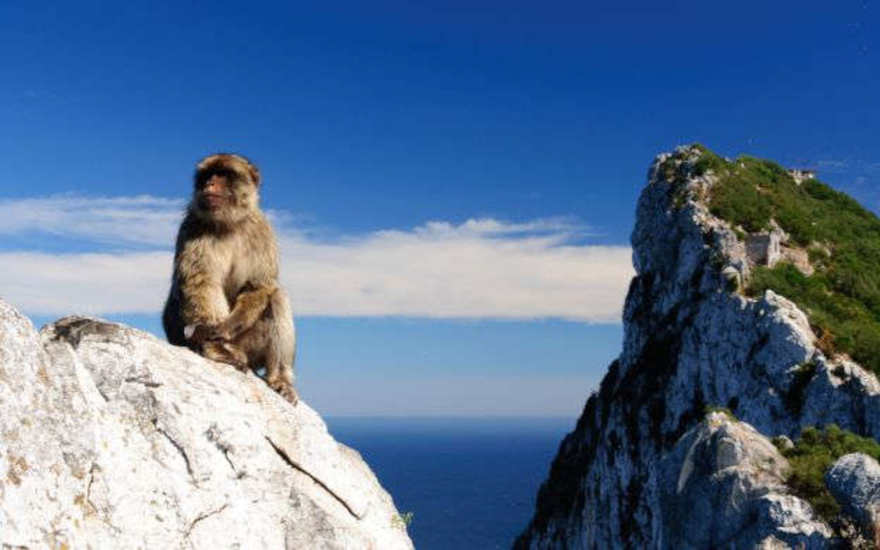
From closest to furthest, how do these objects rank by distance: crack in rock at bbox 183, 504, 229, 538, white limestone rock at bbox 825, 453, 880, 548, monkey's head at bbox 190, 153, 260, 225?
crack in rock at bbox 183, 504, 229, 538
monkey's head at bbox 190, 153, 260, 225
white limestone rock at bbox 825, 453, 880, 548

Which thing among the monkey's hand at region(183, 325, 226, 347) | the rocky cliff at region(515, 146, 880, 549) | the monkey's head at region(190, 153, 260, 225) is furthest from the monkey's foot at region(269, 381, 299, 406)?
the rocky cliff at region(515, 146, 880, 549)

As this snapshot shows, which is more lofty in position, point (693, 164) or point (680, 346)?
point (693, 164)

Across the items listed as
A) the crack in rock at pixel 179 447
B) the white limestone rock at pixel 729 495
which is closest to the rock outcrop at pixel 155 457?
the crack in rock at pixel 179 447

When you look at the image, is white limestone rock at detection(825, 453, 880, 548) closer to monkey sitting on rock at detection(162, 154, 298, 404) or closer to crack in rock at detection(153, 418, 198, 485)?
monkey sitting on rock at detection(162, 154, 298, 404)

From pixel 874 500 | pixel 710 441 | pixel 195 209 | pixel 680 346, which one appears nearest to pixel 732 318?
pixel 680 346

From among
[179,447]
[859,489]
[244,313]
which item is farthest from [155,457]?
[859,489]

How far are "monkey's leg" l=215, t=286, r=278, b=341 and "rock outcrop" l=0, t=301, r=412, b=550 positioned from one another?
0.41 m

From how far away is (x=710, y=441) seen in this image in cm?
2497

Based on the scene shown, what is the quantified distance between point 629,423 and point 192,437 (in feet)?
138

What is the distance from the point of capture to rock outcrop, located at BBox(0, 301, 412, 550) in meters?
5.12

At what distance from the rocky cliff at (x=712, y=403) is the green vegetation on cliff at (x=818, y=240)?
24cm

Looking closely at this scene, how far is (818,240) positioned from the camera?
4647cm

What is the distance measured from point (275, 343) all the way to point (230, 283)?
89 cm

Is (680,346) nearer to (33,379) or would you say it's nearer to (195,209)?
(195,209)
